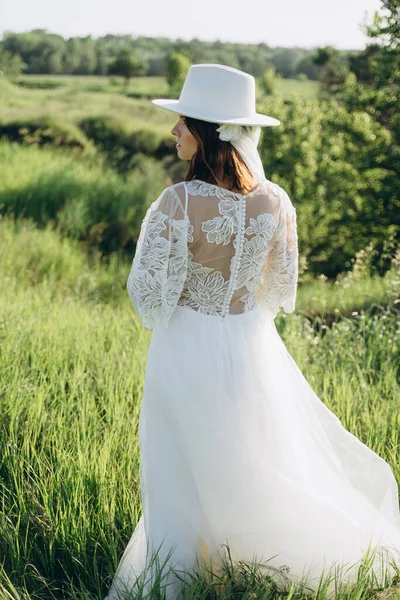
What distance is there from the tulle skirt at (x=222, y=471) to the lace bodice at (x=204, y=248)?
0.08 m

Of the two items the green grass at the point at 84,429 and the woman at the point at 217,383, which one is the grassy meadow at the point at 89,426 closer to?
the green grass at the point at 84,429

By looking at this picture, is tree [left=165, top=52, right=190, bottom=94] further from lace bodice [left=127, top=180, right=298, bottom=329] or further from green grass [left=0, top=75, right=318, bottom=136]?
lace bodice [left=127, top=180, right=298, bottom=329]

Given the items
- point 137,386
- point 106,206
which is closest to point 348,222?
point 106,206

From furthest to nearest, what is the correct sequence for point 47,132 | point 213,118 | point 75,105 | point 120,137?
point 75,105 → point 120,137 → point 47,132 → point 213,118

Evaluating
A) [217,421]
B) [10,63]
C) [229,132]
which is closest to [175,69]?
[10,63]

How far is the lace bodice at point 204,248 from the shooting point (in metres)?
2.03

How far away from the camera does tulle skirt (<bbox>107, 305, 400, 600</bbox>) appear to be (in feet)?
6.97

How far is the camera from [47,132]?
1805 centimetres

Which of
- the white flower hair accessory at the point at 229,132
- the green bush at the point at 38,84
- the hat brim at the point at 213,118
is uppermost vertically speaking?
the green bush at the point at 38,84

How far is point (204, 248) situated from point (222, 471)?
0.76 metres

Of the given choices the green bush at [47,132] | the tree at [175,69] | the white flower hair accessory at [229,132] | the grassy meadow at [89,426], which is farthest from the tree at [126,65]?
the white flower hair accessory at [229,132]

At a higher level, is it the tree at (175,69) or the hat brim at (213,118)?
the tree at (175,69)

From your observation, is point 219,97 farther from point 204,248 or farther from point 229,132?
point 204,248

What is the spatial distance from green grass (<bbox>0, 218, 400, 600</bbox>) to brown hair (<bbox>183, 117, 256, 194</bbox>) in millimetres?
1261
